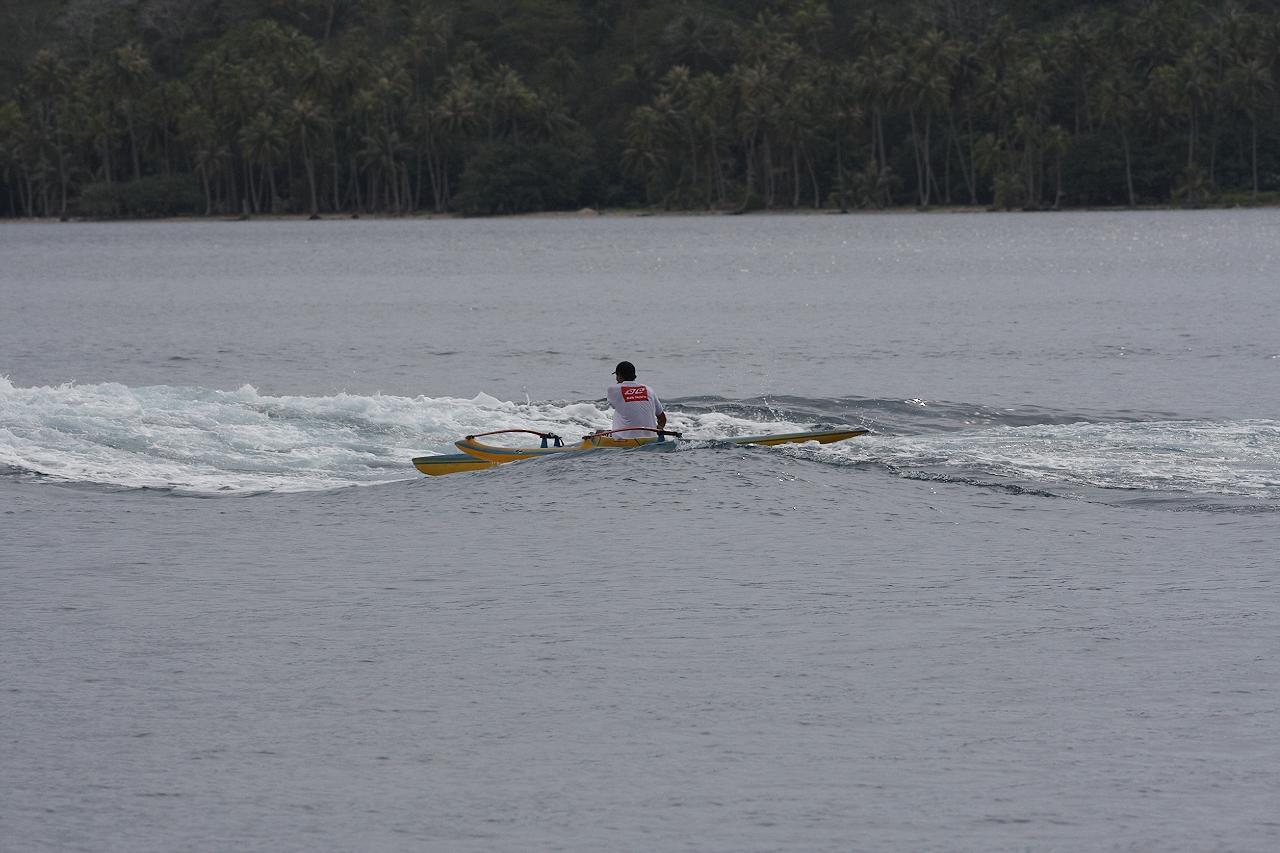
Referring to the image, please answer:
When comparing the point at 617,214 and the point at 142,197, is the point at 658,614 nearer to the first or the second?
the point at 617,214

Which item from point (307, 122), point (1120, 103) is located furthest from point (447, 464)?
point (307, 122)

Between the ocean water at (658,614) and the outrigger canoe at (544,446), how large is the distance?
25 centimetres

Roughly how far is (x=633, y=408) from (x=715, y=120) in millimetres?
146734

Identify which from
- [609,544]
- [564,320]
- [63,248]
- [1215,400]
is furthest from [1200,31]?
[609,544]

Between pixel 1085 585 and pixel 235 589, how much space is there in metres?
9.82

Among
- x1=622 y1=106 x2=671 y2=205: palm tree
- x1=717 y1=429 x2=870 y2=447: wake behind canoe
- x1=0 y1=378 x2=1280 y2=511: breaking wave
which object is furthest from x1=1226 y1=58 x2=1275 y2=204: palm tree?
x1=717 y1=429 x2=870 y2=447: wake behind canoe

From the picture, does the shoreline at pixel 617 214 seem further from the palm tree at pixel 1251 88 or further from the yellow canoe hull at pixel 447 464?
the yellow canoe hull at pixel 447 464

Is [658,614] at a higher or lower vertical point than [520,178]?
lower

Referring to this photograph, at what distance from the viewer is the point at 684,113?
17138cm

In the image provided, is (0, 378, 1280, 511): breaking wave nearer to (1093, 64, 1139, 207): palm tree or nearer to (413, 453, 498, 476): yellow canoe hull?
(413, 453, 498, 476): yellow canoe hull

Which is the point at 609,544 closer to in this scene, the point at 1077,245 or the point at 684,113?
the point at 1077,245

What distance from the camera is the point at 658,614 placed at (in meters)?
19.3

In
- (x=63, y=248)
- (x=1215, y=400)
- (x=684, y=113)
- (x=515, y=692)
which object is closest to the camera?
(x=515, y=692)

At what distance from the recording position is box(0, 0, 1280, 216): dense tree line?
6176 inches
